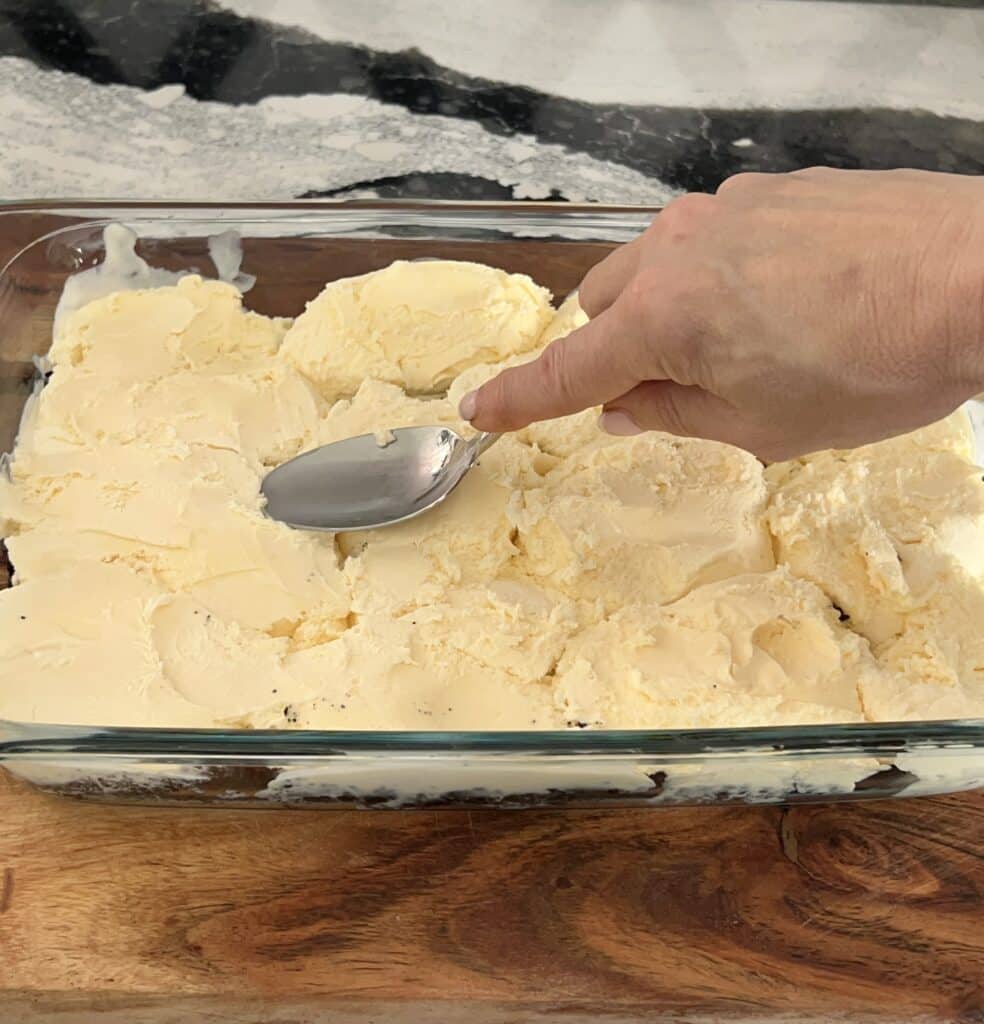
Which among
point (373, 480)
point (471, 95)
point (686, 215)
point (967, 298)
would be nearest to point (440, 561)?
point (373, 480)

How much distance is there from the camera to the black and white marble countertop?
192 centimetres

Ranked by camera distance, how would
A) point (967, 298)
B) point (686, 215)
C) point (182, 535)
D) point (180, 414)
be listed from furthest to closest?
point (180, 414) < point (182, 535) < point (686, 215) < point (967, 298)

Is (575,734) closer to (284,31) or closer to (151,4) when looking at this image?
(284,31)

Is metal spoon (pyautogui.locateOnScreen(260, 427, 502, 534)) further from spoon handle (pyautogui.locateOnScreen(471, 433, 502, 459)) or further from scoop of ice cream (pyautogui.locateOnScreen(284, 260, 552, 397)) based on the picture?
A: scoop of ice cream (pyautogui.locateOnScreen(284, 260, 552, 397))

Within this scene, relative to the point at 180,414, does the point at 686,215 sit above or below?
above

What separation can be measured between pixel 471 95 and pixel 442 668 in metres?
1.37

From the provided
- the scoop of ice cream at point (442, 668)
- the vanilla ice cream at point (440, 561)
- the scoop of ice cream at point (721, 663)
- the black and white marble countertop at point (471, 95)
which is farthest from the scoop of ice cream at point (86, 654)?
the black and white marble countertop at point (471, 95)

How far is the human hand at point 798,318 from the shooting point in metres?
0.83

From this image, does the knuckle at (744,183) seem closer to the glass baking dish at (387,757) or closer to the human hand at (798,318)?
the human hand at (798,318)

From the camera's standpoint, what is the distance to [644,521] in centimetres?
125

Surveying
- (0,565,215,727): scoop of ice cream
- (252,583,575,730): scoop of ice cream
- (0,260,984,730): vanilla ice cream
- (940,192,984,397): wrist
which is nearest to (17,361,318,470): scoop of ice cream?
(0,260,984,730): vanilla ice cream

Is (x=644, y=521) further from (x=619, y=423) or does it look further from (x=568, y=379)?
(x=568, y=379)

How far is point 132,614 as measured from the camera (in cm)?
118

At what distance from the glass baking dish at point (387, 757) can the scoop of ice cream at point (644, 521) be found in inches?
9.2
